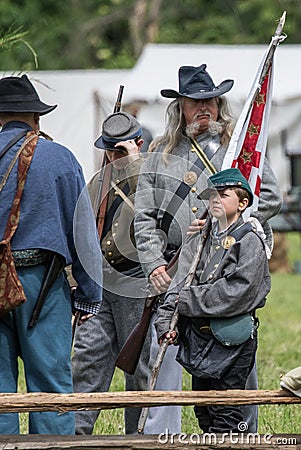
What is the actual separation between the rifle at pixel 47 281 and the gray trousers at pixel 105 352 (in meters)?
1.21

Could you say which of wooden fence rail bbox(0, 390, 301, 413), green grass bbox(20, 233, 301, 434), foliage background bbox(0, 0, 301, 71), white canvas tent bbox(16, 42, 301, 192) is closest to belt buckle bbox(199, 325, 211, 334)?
wooden fence rail bbox(0, 390, 301, 413)

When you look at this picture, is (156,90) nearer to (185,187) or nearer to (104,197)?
(104,197)

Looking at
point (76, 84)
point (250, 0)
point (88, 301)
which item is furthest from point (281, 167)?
point (88, 301)

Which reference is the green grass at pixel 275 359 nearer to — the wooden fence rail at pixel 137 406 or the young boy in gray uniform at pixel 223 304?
the young boy in gray uniform at pixel 223 304

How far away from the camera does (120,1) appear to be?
32.3m

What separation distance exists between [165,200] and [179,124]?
1.37ft

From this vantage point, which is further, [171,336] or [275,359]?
[275,359]

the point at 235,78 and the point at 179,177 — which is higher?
the point at 235,78

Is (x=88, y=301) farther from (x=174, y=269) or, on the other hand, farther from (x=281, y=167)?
(x=281, y=167)

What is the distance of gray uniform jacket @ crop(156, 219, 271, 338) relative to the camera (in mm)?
4949

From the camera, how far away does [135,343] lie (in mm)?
5617

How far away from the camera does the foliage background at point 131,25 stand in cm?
3058

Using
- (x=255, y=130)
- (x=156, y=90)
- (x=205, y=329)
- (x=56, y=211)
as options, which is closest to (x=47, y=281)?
(x=56, y=211)

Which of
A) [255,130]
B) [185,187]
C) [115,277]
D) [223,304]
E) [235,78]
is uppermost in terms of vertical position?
[235,78]
